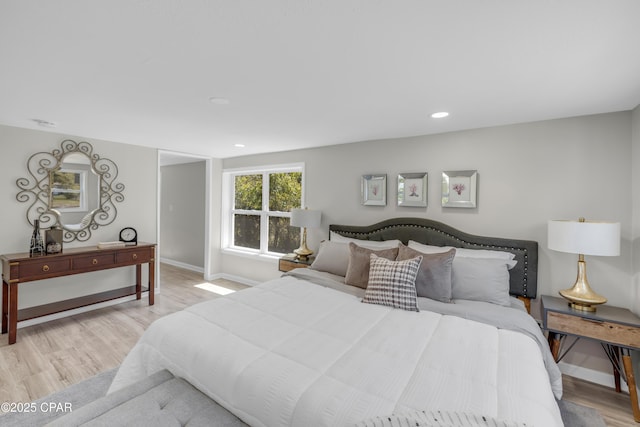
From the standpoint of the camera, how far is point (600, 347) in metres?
2.35

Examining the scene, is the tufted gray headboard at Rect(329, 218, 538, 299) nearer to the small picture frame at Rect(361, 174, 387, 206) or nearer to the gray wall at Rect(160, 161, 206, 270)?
the small picture frame at Rect(361, 174, 387, 206)

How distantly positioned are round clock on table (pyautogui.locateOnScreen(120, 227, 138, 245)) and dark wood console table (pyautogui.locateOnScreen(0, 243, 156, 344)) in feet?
0.85

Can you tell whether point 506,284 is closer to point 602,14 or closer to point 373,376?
point 373,376

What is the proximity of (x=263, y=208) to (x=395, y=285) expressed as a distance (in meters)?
3.18

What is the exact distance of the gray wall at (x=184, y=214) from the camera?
568 centimetres

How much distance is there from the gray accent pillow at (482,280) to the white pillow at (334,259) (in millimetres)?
1041

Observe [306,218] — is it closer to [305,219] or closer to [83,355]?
[305,219]

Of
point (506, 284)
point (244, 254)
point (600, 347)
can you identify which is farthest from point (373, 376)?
point (244, 254)

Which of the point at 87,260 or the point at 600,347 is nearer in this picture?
the point at 600,347

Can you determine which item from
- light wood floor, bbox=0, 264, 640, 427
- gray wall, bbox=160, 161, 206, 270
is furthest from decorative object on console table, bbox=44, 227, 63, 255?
gray wall, bbox=160, 161, 206, 270

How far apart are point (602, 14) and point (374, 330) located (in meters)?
1.86

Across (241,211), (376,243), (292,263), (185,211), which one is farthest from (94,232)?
(376,243)

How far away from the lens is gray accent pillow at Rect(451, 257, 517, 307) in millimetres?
2238

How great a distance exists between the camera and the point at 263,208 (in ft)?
15.9
